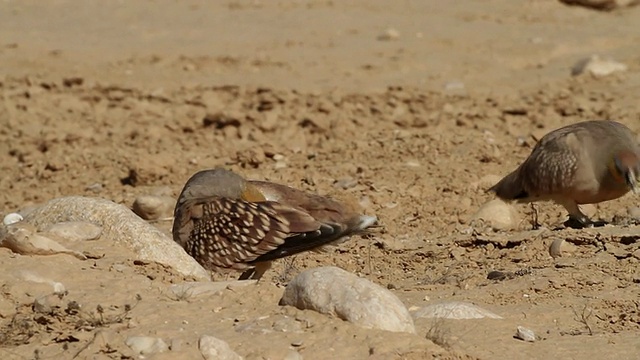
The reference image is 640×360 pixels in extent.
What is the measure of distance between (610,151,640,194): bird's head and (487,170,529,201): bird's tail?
73 cm

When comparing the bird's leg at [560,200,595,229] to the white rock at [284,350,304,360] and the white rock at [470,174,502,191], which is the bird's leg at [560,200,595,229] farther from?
the white rock at [284,350,304,360]

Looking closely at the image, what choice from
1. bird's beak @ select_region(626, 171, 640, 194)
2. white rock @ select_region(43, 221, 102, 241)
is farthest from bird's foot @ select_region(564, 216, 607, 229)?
white rock @ select_region(43, 221, 102, 241)

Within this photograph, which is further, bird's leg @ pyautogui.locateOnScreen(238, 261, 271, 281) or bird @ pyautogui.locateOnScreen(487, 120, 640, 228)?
bird @ pyautogui.locateOnScreen(487, 120, 640, 228)

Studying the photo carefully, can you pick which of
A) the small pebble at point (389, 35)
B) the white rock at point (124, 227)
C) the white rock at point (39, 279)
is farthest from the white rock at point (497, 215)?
the small pebble at point (389, 35)

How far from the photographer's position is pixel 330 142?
11.9 m

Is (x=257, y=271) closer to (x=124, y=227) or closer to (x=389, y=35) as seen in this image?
(x=124, y=227)

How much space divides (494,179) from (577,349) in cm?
483

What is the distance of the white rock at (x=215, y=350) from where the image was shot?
5.03 m

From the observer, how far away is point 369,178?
10336 millimetres

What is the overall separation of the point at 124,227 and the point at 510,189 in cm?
338

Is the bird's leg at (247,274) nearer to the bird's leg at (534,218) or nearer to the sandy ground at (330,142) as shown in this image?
the sandy ground at (330,142)

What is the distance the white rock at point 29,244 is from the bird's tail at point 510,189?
374 cm

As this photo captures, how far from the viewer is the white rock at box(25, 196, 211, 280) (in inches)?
264

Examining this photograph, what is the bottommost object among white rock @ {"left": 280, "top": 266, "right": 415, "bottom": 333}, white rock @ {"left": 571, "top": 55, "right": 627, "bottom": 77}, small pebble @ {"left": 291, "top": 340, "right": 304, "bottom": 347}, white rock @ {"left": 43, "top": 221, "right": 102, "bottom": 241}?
white rock @ {"left": 571, "top": 55, "right": 627, "bottom": 77}
